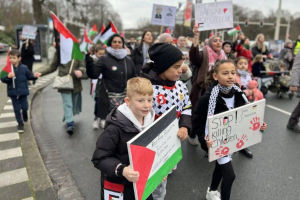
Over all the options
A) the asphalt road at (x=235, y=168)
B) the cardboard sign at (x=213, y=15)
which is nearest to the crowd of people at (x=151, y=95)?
the asphalt road at (x=235, y=168)

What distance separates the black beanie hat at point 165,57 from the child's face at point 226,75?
0.49 m

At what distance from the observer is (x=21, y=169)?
3273 millimetres

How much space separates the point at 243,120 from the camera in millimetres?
2396

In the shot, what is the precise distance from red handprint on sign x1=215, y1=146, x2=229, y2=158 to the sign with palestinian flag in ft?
1.56

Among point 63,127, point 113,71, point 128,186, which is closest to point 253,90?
point 113,71

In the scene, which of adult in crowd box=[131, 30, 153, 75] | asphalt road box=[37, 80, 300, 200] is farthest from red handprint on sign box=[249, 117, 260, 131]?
adult in crowd box=[131, 30, 153, 75]

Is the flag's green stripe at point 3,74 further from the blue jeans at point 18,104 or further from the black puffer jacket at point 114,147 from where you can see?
the black puffer jacket at point 114,147

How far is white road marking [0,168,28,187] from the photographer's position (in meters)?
2.97

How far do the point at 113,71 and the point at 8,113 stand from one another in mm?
3214

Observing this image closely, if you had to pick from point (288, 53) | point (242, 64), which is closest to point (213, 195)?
point (242, 64)

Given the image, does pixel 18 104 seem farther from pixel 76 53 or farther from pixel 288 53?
pixel 288 53

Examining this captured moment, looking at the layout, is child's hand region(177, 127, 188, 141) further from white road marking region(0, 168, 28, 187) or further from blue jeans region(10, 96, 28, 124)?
blue jeans region(10, 96, 28, 124)

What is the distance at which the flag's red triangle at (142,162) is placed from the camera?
1.57 metres

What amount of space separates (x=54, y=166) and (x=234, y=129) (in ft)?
8.24
